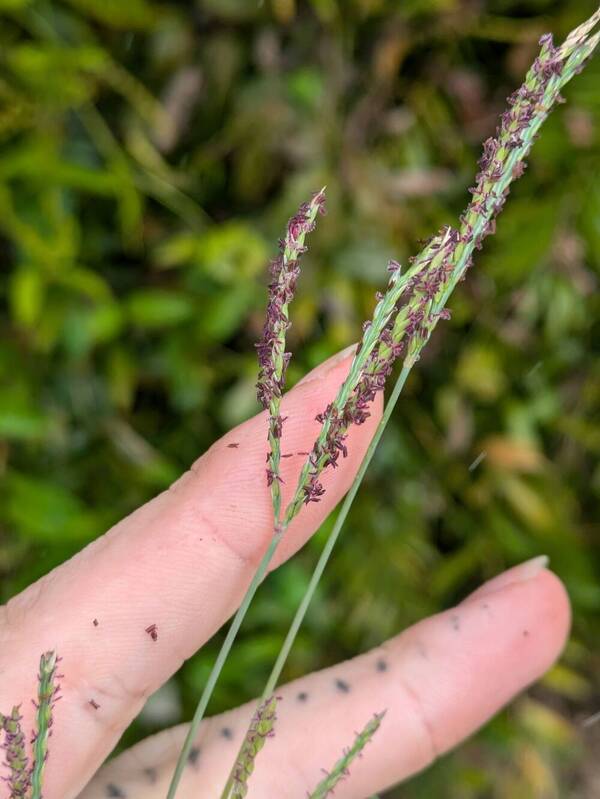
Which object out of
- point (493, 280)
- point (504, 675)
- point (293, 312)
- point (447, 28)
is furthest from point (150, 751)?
point (447, 28)

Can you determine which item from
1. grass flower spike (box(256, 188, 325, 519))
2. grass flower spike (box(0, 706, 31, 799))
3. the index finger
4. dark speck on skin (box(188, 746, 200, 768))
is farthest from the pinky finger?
grass flower spike (box(256, 188, 325, 519))

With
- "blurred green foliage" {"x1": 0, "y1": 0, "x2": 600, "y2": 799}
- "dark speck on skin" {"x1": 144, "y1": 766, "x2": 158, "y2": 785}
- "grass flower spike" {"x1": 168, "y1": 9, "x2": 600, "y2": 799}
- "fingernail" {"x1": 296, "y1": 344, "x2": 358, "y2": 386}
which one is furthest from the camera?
"blurred green foliage" {"x1": 0, "y1": 0, "x2": 600, "y2": 799}

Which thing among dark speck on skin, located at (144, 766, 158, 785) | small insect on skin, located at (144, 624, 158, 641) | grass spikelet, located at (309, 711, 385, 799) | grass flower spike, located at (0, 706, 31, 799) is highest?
small insect on skin, located at (144, 624, 158, 641)

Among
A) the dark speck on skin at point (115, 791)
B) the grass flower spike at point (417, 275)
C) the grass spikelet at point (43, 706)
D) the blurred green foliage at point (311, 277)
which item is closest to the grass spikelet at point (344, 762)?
the grass flower spike at point (417, 275)

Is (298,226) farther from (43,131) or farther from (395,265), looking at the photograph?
(43,131)

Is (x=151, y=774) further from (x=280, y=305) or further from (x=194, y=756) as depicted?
(x=280, y=305)

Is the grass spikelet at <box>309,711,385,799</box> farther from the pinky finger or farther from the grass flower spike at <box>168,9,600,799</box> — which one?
the pinky finger

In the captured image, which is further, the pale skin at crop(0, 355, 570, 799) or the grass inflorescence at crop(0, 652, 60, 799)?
the pale skin at crop(0, 355, 570, 799)

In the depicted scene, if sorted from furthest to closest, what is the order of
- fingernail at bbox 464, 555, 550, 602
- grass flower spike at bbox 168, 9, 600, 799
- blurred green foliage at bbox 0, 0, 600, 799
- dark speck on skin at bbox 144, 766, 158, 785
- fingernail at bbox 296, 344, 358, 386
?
blurred green foliage at bbox 0, 0, 600, 799 < fingernail at bbox 464, 555, 550, 602 < dark speck on skin at bbox 144, 766, 158, 785 < fingernail at bbox 296, 344, 358, 386 < grass flower spike at bbox 168, 9, 600, 799
